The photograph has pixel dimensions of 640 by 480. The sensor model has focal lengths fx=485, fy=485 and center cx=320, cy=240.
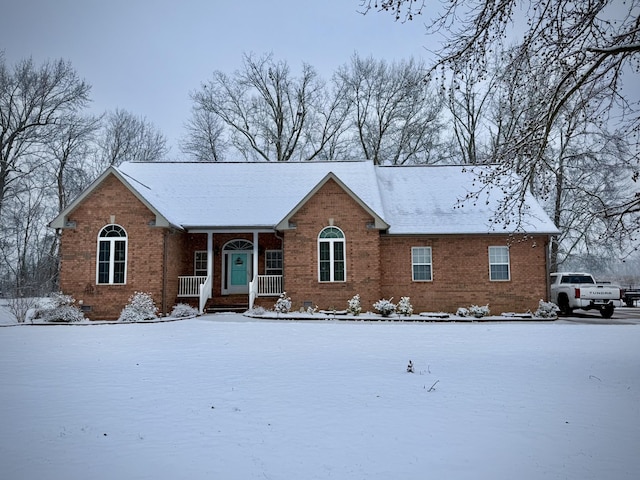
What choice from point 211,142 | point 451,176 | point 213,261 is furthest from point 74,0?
point 211,142

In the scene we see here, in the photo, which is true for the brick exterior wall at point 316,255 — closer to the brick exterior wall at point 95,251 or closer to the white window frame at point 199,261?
the white window frame at point 199,261

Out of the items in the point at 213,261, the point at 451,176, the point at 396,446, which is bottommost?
the point at 396,446

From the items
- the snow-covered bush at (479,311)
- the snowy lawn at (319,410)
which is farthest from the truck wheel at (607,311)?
the snowy lawn at (319,410)

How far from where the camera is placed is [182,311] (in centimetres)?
1914

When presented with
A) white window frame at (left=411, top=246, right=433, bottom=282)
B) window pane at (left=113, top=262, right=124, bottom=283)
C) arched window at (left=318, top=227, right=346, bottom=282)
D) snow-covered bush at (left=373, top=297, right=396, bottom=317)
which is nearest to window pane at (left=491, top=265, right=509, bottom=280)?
white window frame at (left=411, top=246, right=433, bottom=282)

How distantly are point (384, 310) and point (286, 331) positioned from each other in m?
5.85

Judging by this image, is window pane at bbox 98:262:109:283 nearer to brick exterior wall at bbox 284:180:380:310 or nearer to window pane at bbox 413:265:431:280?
brick exterior wall at bbox 284:180:380:310

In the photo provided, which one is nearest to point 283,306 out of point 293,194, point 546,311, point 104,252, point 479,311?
point 293,194

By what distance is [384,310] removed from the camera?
19.0 m

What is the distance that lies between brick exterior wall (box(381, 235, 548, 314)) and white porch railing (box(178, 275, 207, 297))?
802 cm

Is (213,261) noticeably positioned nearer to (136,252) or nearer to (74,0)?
(136,252)

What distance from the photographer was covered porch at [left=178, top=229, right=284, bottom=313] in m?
22.0

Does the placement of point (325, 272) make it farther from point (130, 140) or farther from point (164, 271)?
point (130, 140)

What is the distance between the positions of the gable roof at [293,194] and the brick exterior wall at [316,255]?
1.75ft
